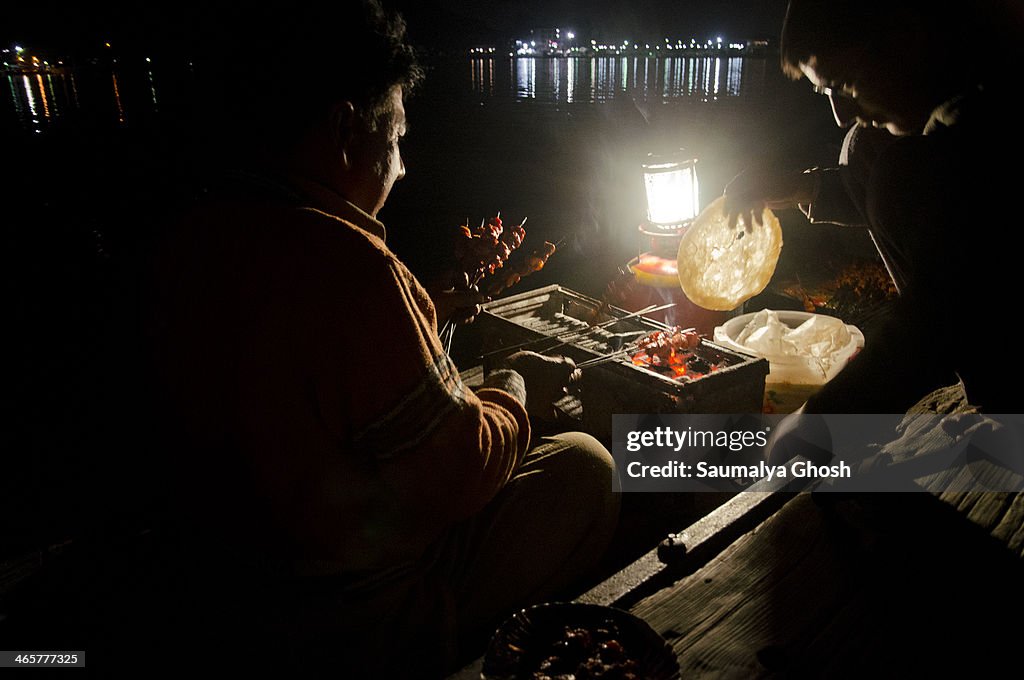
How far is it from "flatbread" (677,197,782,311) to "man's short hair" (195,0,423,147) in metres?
3.31

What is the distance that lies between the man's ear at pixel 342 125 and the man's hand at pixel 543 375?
5.39 ft

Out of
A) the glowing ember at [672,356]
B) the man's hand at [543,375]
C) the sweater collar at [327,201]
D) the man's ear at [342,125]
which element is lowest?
the glowing ember at [672,356]

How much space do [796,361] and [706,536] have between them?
253 cm

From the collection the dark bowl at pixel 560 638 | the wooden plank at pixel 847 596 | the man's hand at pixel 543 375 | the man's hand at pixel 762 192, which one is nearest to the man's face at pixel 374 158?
the man's hand at pixel 543 375

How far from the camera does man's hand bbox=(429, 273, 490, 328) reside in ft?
12.0

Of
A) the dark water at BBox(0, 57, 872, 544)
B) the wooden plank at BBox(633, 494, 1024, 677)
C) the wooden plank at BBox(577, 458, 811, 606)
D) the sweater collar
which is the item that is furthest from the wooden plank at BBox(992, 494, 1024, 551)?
the dark water at BBox(0, 57, 872, 544)

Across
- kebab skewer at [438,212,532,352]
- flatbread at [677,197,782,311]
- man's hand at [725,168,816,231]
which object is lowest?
flatbread at [677,197,782,311]

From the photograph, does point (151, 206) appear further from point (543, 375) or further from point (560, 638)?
point (560, 638)

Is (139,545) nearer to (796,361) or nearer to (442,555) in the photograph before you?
(442,555)

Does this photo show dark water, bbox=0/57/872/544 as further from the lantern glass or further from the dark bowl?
the dark bowl

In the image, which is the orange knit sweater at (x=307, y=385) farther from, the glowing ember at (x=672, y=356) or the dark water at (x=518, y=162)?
the glowing ember at (x=672, y=356)

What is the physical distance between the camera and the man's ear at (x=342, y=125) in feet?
7.23

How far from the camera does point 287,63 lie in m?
2.08

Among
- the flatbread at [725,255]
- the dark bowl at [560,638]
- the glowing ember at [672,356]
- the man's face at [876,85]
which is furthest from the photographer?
the flatbread at [725,255]
